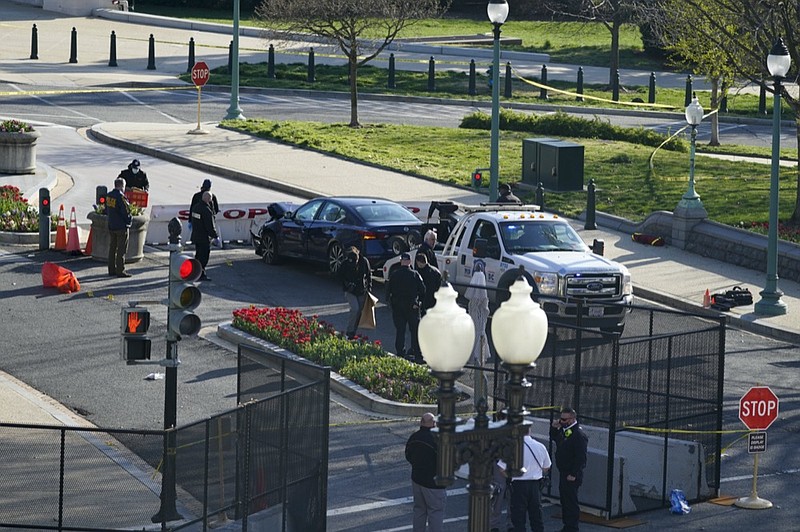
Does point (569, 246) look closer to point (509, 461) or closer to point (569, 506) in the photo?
point (569, 506)

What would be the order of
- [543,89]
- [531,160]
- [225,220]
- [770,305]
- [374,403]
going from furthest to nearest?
[543,89] → [531,160] → [225,220] → [770,305] → [374,403]

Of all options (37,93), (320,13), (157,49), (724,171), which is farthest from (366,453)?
(157,49)

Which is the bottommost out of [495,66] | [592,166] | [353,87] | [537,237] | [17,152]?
[537,237]

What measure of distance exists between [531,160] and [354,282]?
568 inches

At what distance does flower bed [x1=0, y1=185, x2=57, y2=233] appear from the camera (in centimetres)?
2766

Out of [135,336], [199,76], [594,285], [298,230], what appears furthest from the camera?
[199,76]

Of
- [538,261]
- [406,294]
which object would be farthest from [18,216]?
[538,261]

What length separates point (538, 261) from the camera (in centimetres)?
2275

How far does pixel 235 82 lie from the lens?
4219 cm

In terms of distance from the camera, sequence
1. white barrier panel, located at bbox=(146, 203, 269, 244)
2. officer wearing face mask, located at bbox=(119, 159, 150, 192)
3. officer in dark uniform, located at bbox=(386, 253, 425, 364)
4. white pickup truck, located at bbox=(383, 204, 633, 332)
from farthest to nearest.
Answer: officer wearing face mask, located at bbox=(119, 159, 150, 192) → white barrier panel, located at bbox=(146, 203, 269, 244) → white pickup truck, located at bbox=(383, 204, 633, 332) → officer in dark uniform, located at bbox=(386, 253, 425, 364)

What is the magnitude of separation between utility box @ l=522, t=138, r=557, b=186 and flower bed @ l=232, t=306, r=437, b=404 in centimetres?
1360

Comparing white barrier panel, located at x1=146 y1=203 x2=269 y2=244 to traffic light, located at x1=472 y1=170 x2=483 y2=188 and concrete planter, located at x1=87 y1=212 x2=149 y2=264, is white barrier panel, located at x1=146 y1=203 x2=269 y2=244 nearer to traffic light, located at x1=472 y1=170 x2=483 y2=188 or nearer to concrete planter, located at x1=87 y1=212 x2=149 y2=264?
concrete planter, located at x1=87 y1=212 x2=149 y2=264

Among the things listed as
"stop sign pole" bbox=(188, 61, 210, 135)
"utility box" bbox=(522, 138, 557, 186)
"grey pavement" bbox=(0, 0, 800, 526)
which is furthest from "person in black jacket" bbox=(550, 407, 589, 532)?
"stop sign pole" bbox=(188, 61, 210, 135)

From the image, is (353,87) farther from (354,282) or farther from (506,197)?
(354,282)
